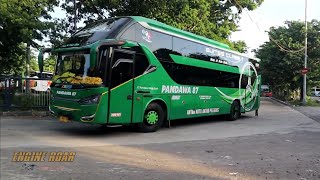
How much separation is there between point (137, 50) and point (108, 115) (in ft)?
7.44

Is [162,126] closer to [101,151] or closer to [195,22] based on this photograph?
[101,151]

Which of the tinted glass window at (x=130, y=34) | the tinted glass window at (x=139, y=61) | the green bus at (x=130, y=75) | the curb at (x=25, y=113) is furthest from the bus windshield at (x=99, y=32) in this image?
the curb at (x=25, y=113)

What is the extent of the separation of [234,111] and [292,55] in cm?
1819

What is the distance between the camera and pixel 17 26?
17938 mm

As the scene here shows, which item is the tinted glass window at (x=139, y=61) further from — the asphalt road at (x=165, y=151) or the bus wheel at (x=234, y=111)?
the bus wheel at (x=234, y=111)

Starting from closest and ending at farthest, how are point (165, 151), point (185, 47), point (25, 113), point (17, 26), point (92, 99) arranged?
point (165, 151), point (92, 99), point (185, 47), point (25, 113), point (17, 26)

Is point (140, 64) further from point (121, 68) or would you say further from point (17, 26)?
point (17, 26)

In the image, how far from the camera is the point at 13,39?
18.9m

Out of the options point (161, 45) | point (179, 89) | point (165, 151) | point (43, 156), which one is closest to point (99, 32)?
point (161, 45)

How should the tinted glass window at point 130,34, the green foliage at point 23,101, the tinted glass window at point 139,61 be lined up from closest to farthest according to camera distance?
the tinted glass window at point 130,34 < the tinted glass window at point 139,61 < the green foliage at point 23,101

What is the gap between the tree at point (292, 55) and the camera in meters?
34.3

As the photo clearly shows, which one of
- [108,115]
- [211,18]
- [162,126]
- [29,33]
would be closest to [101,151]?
[108,115]

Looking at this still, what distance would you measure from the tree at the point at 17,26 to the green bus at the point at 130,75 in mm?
6036

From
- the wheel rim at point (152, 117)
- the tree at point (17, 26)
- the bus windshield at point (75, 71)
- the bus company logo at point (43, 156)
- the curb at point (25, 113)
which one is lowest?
the bus company logo at point (43, 156)
